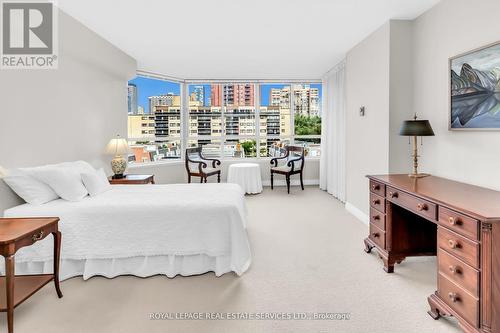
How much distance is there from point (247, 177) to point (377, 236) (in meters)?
3.64

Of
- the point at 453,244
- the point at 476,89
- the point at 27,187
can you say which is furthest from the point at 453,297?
the point at 27,187

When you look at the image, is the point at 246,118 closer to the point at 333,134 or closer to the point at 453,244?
the point at 333,134

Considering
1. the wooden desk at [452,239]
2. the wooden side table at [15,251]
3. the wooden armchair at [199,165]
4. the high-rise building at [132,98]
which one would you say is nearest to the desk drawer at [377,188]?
the wooden desk at [452,239]

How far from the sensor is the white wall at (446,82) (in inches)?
98.3

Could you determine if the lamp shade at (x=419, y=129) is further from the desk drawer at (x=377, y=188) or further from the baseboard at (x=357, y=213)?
the baseboard at (x=357, y=213)

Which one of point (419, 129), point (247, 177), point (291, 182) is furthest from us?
point (291, 182)

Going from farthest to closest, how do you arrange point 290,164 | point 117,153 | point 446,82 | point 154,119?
1. point 154,119
2. point 290,164
3. point 117,153
4. point 446,82

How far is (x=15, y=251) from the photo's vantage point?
185 centimetres

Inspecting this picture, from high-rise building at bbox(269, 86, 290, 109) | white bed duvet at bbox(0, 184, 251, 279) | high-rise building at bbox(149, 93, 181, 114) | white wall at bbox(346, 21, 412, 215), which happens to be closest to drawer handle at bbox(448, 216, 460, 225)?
white bed duvet at bbox(0, 184, 251, 279)

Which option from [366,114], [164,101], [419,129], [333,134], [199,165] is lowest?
[199,165]

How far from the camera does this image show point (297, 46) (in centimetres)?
460

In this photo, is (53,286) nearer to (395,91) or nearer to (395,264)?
(395,264)

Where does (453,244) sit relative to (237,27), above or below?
below

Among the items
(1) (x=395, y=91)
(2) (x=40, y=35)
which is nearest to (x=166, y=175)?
(2) (x=40, y=35)
